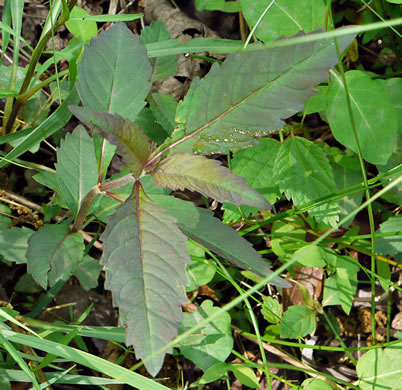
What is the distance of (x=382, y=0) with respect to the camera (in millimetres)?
2207

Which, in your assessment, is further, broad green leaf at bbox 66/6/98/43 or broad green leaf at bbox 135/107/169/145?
broad green leaf at bbox 135/107/169/145

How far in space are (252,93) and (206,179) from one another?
0.28 meters

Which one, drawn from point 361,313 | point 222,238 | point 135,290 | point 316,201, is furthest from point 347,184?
point 135,290

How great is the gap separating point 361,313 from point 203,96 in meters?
1.54

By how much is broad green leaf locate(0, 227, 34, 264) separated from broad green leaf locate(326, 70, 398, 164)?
4.31ft

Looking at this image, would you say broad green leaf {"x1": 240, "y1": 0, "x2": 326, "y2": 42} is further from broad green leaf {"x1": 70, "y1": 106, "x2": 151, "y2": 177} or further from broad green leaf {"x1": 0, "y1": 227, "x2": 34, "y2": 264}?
broad green leaf {"x1": 0, "y1": 227, "x2": 34, "y2": 264}

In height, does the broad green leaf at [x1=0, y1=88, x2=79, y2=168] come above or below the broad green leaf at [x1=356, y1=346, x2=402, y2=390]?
above

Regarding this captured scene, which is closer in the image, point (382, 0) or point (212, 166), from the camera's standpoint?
point (212, 166)

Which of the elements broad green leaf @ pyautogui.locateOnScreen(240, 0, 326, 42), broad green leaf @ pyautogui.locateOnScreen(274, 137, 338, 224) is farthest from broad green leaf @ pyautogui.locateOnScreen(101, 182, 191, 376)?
broad green leaf @ pyautogui.locateOnScreen(240, 0, 326, 42)

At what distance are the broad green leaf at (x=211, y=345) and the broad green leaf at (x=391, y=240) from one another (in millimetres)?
740

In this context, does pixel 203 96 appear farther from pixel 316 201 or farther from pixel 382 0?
pixel 382 0

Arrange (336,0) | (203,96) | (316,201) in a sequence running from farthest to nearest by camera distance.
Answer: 1. (336,0)
2. (316,201)
3. (203,96)

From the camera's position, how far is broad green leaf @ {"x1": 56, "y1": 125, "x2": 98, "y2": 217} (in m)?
1.60

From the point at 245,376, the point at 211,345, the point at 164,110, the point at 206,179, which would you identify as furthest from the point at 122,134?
the point at 245,376
